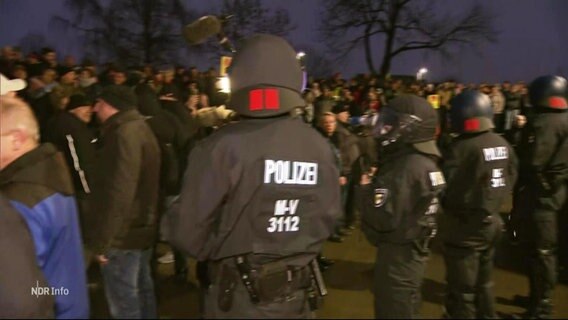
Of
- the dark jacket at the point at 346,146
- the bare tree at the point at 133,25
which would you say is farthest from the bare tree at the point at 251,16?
the dark jacket at the point at 346,146

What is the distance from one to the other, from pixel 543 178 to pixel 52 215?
164 inches

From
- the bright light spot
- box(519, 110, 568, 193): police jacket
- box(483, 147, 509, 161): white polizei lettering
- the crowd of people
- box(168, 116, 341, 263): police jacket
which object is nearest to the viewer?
the crowd of people

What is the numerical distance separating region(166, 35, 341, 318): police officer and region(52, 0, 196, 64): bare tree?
20443mm

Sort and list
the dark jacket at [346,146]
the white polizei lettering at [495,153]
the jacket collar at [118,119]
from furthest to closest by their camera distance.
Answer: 1. the dark jacket at [346,146]
2. the white polizei lettering at [495,153]
3. the jacket collar at [118,119]

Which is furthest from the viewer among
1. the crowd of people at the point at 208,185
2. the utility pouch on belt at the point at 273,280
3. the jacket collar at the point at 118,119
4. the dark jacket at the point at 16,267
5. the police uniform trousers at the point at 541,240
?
the police uniform trousers at the point at 541,240

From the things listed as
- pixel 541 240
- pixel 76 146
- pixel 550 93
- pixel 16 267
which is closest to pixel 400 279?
pixel 541 240

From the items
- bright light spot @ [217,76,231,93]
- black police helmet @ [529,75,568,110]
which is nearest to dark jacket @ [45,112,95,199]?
bright light spot @ [217,76,231,93]

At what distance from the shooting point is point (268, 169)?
269cm

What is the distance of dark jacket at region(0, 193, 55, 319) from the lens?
7.66 feet

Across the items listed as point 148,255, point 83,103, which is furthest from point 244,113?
point 83,103

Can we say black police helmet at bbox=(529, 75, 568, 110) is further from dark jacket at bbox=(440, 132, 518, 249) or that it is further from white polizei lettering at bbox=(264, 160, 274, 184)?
white polizei lettering at bbox=(264, 160, 274, 184)

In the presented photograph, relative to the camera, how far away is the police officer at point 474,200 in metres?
4.53

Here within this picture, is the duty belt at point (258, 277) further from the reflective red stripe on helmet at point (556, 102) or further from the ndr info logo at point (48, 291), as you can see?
the reflective red stripe on helmet at point (556, 102)

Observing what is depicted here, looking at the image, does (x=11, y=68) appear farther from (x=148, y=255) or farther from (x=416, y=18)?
(x=416, y=18)
